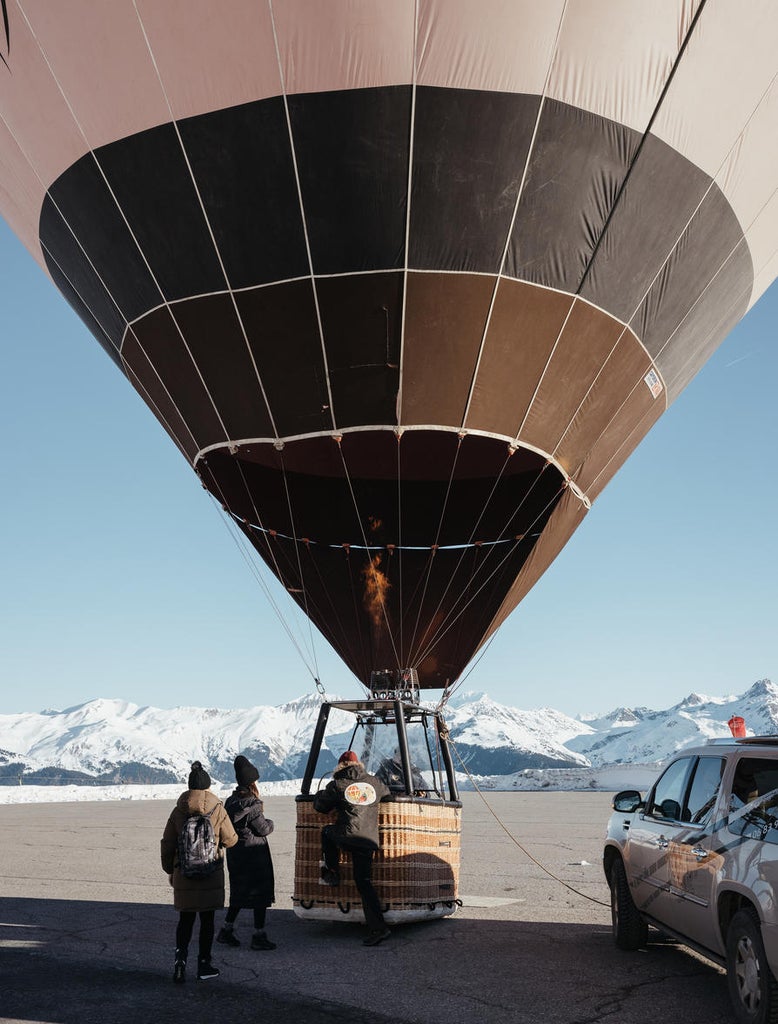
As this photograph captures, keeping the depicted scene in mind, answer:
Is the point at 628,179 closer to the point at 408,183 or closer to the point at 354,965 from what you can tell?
the point at 408,183

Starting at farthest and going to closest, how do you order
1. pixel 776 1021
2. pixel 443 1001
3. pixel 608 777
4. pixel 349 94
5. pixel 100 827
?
1. pixel 608 777
2. pixel 100 827
3. pixel 349 94
4. pixel 443 1001
5. pixel 776 1021

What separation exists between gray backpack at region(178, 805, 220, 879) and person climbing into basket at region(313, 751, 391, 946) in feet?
5.63

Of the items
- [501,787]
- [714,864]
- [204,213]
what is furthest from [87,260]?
[501,787]

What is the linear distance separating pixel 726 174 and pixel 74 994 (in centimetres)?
1100

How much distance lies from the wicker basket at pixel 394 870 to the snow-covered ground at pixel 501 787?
2787 cm

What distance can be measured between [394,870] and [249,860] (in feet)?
4.39

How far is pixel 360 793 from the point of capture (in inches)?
339

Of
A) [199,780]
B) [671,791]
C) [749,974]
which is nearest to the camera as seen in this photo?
[749,974]

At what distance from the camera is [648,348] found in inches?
500

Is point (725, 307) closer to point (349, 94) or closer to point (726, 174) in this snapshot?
point (726, 174)

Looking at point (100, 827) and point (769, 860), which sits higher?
point (100, 827)

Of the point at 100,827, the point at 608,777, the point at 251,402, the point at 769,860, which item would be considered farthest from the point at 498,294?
the point at 608,777

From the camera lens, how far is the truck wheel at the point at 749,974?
5.21 metres

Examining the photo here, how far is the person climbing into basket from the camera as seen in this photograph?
27.8ft
